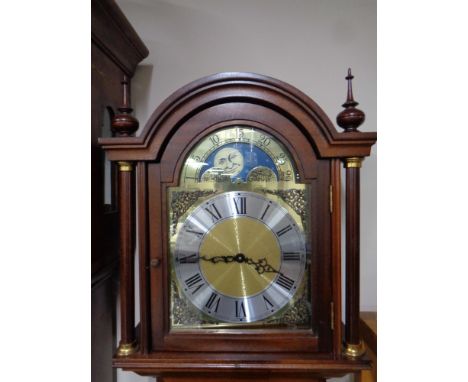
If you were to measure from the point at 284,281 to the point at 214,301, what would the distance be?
0.17 m

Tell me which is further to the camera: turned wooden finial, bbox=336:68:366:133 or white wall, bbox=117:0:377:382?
white wall, bbox=117:0:377:382

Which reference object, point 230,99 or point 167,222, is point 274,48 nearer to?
point 230,99

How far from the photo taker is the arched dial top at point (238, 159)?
0.68 metres

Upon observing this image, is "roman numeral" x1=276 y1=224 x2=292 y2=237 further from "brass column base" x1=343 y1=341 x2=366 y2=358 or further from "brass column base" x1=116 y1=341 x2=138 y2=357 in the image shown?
"brass column base" x1=116 y1=341 x2=138 y2=357

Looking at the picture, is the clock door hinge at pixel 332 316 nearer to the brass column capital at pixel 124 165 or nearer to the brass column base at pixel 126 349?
the brass column base at pixel 126 349

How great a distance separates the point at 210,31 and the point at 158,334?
3.10 ft

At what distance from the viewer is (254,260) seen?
67cm

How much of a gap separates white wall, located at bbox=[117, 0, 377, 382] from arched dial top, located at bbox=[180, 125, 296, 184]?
0.42m

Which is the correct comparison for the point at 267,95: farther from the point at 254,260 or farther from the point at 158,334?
the point at 158,334

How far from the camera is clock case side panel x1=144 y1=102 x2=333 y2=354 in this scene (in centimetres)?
66

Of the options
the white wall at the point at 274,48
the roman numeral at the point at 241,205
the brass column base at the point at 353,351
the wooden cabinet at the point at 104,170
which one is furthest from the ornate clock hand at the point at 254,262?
the white wall at the point at 274,48

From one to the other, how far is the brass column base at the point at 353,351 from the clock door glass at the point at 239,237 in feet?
0.32

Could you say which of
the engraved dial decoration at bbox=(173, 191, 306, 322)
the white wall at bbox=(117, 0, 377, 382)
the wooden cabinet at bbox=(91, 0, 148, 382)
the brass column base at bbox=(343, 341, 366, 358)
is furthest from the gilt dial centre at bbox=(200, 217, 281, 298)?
the white wall at bbox=(117, 0, 377, 382)

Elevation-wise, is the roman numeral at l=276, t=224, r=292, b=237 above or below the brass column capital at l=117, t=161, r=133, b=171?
below
